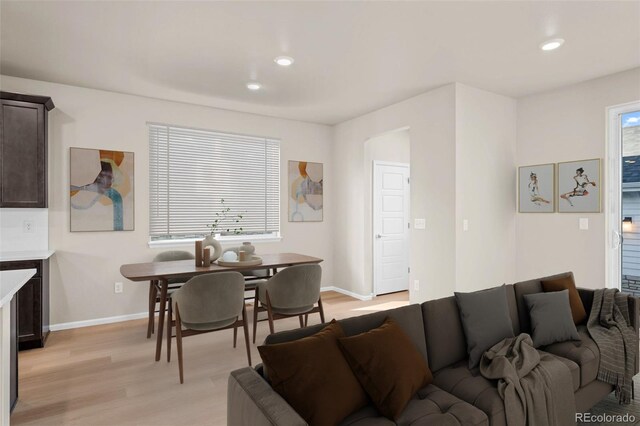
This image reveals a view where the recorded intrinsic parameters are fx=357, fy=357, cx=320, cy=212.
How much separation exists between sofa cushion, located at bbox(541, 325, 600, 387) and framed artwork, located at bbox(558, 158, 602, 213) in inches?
82.7

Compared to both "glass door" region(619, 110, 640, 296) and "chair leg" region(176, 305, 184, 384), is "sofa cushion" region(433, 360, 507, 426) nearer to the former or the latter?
"chair leg" region(176, 305, 184, 384)

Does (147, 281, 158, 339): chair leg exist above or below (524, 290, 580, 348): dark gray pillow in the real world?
below

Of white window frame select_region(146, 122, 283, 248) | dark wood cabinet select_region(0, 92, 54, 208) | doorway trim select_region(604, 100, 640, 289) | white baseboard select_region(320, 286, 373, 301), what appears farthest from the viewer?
white baseboard select_region(320, 286, 373, 301)

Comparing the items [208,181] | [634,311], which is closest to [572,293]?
[634,311]

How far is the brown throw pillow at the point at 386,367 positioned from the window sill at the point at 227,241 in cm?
359

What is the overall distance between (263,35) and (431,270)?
3.11 metres

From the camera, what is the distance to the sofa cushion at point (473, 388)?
1.64 meters

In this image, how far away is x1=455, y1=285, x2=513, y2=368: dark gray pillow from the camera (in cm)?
207

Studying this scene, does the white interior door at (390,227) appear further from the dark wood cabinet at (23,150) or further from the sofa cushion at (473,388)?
the dark wood cabinet at (23,150)

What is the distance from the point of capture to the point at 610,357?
227 centimetres

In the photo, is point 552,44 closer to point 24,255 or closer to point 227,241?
point 227,241

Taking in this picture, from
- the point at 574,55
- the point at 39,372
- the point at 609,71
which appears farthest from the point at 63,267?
the point at 609,71

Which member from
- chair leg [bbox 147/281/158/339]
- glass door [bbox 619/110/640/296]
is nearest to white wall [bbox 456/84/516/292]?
glass door [bbox 619/110/640/296]

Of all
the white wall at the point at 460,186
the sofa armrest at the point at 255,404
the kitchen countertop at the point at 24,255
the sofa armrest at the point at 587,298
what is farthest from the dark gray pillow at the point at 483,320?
the kitchen countertop at the point at 24,255
